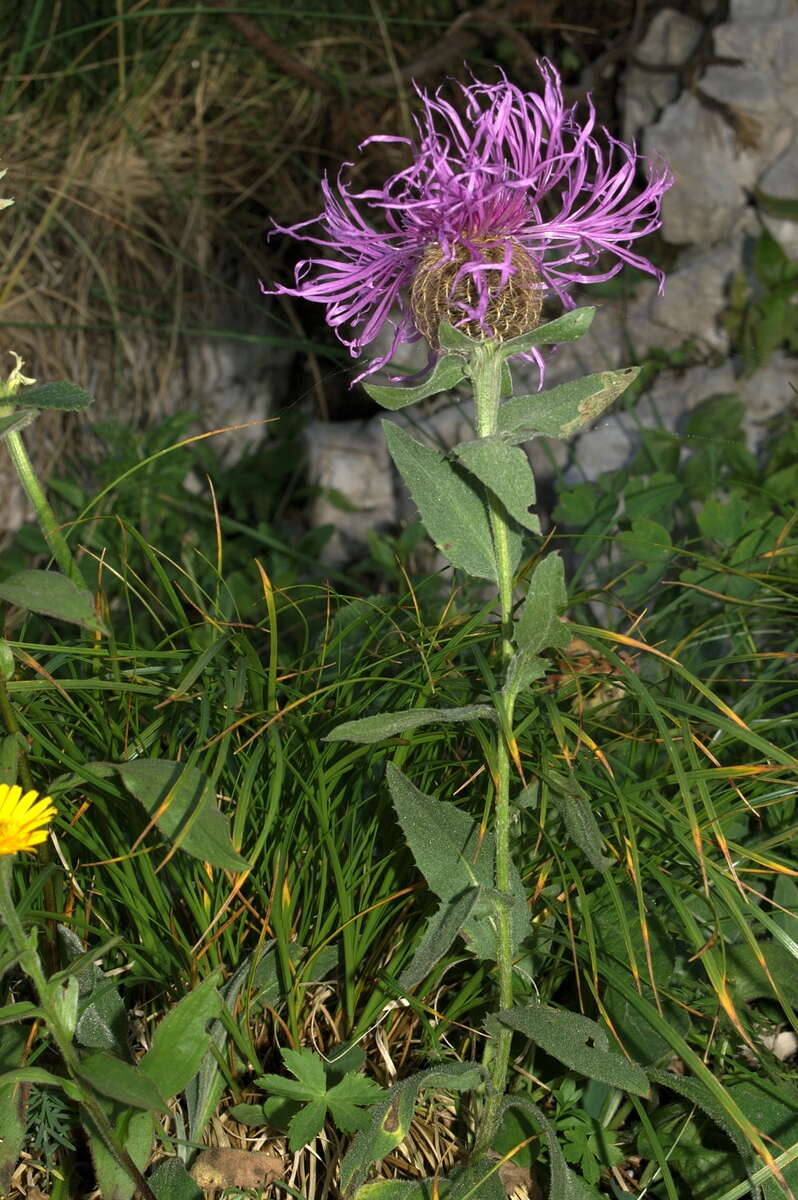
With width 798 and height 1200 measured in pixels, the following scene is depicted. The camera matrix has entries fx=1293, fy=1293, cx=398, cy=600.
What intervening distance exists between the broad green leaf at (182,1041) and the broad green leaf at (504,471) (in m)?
0.47

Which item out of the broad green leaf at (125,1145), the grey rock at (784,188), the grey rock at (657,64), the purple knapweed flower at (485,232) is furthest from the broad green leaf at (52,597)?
the grey rock at (657,64)

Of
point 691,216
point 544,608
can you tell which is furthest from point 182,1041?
point 691,216

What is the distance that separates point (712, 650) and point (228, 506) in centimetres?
149

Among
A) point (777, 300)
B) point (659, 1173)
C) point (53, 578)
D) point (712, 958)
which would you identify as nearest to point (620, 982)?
point (712, 958)

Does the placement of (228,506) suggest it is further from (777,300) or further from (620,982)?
(620,982)

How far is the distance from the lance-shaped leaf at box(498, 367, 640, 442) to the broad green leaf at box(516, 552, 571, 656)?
11 cm

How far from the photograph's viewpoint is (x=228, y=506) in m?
3.07

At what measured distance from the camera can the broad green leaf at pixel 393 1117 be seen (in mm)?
1104

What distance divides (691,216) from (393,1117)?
2360mm

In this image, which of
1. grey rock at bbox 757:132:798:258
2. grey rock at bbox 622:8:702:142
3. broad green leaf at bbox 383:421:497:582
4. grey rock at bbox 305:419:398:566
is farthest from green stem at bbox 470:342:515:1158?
grey rock at bbox 622:8:702:142

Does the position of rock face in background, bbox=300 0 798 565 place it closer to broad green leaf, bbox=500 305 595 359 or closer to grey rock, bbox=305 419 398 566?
grey rock, bbox=305 419 398 566

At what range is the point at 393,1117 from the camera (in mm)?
1105

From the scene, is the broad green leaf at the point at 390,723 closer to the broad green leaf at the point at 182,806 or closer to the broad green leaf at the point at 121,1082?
the broad green leaf at the point at 182,806

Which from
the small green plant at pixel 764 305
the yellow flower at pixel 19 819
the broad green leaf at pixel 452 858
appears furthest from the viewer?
the small green plant at pixel 764 305
